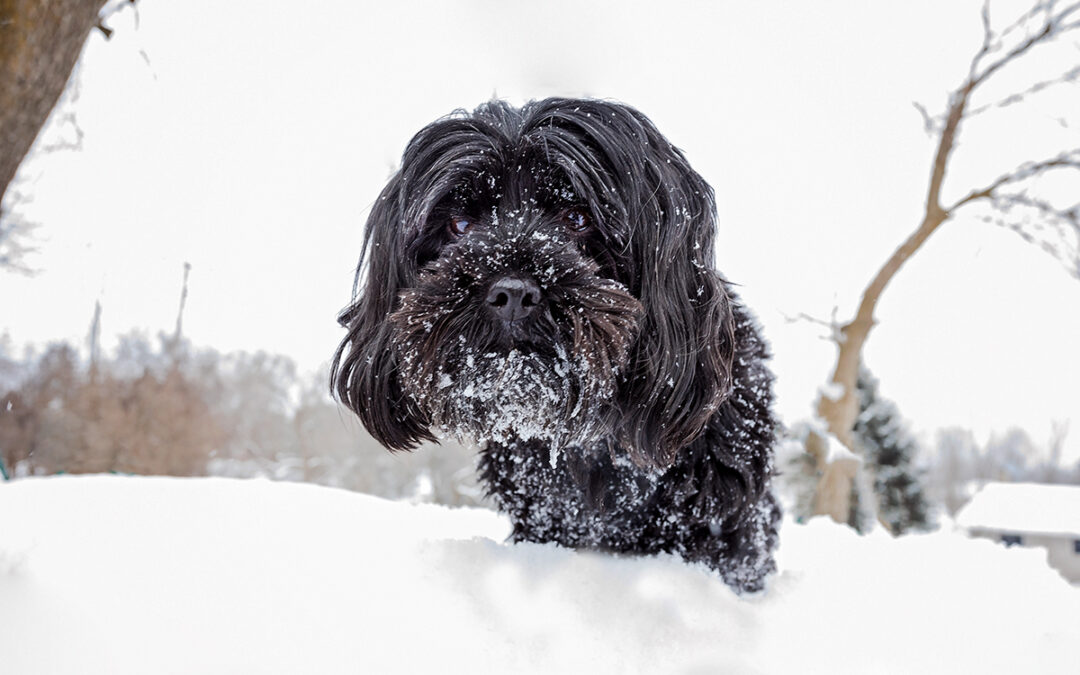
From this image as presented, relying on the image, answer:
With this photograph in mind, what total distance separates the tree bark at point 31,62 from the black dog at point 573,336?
983mm

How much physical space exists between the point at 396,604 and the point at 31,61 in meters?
1.71

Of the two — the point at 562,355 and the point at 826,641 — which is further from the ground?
the point at 562,355

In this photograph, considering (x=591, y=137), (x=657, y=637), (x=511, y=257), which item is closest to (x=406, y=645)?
(x=657, y=637)

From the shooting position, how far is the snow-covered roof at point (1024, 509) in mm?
13927

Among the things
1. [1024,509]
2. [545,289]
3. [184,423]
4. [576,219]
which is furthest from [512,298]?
[1024,509]

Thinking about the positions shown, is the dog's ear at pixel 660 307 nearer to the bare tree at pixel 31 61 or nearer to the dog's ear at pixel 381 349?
the dog's ear at pixel 381 349

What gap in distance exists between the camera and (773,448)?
252 centimetres

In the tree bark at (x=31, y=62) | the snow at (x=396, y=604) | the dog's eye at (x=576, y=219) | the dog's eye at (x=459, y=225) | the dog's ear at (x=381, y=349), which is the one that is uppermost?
the tree bark at (x=31, y=62)

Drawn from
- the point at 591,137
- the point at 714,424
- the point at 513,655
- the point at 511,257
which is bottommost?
the point at 513,655

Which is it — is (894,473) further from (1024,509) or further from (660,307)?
(660,307)

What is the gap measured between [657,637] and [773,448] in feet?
3.41

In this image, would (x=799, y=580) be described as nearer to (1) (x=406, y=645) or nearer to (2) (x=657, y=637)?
(2) (x=657, y=637)

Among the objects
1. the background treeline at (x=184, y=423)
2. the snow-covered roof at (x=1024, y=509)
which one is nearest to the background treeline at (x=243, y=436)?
the background treeline at (x=184, y=423)

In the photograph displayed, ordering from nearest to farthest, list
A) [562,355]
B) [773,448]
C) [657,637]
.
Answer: [657,637] → [562,355] → [773,448]
